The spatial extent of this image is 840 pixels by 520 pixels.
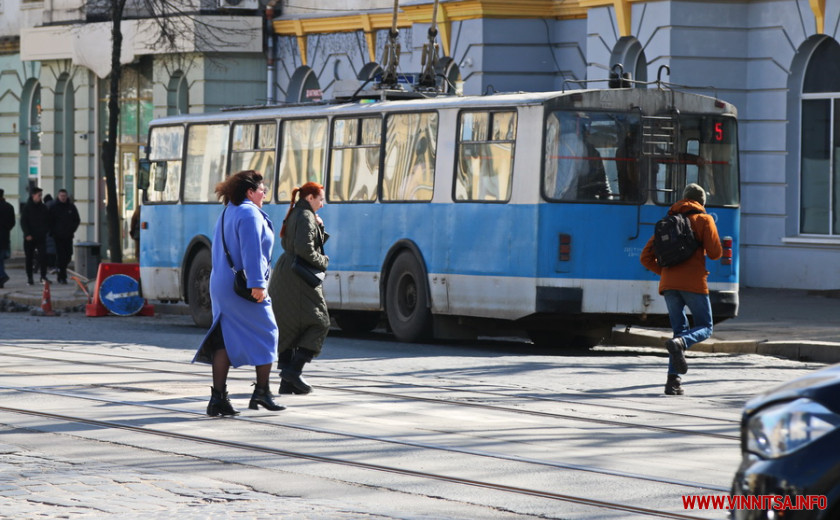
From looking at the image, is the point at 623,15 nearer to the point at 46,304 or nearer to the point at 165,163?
the point at 165,163

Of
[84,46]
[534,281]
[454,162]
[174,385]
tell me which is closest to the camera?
[174,385]

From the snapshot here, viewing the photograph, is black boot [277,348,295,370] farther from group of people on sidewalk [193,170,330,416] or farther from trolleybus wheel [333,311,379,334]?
trolleybus wheel [333,311,379,334]

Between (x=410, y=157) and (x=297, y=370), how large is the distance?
7006mm

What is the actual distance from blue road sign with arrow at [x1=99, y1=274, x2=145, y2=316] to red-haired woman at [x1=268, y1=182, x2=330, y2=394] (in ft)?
38.1

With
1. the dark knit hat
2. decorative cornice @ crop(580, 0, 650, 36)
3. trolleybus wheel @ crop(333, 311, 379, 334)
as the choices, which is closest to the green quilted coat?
the dark knit hat

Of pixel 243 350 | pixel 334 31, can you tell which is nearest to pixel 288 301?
pixel 243 350

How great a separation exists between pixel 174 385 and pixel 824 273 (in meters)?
13.0

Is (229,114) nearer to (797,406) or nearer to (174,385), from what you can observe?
(174,385)

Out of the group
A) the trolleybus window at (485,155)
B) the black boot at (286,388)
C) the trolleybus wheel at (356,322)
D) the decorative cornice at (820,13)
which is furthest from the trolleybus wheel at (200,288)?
the decorative cornice at (820,13)

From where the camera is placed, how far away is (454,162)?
18.5 m

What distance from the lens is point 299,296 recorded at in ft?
40.7

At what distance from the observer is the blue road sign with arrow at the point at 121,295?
23.8 m

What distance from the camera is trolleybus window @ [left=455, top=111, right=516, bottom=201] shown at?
58.4 feet

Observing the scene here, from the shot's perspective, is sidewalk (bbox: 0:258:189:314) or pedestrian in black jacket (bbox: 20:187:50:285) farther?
pedestrian in black jacket (bbox: 20:187:50:285)
